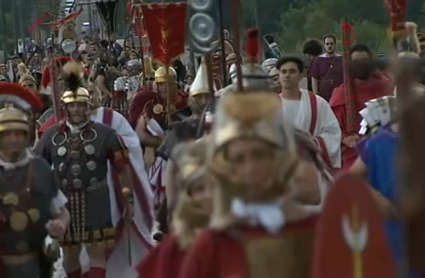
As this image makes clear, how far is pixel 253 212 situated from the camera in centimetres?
557

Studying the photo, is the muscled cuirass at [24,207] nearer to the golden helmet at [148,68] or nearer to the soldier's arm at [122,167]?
the soldier's arm at [122,167]

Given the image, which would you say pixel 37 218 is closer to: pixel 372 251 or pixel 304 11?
pixel 372 251

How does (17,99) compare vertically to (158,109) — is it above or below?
above

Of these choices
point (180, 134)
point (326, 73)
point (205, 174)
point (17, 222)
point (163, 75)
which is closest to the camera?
point (205, 174)

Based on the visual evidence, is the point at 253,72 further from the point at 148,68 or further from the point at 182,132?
the point at 148,68

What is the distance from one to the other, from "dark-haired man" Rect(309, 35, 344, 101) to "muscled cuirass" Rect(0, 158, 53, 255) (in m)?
7.46

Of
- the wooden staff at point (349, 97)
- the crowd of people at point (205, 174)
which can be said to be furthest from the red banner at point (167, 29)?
the wooden staff at point (349, 97)

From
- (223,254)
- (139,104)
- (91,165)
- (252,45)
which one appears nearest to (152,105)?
(139,104)

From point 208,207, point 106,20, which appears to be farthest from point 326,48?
point 208,207

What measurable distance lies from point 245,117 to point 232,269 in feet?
1.80

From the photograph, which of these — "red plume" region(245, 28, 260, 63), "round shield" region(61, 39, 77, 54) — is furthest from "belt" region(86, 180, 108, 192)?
"round shield" region(61, 39, 77, 54)

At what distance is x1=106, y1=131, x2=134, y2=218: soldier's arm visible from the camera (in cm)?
1157

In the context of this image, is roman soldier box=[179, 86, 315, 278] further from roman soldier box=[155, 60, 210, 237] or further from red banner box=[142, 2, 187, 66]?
red banner box=[142, 2, 187, 66]

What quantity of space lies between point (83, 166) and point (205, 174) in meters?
5.56
